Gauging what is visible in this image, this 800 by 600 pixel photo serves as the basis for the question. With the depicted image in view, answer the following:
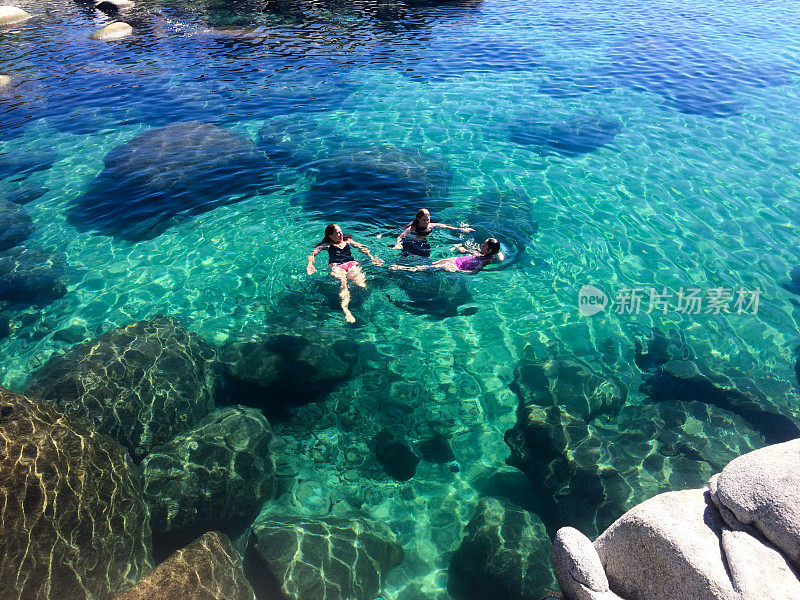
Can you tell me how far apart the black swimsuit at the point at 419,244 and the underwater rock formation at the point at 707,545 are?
6432mm

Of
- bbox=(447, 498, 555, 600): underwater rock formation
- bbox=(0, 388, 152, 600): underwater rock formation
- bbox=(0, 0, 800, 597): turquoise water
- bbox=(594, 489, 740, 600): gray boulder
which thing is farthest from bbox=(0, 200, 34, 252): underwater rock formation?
bbox=(594, 489, 740, 600): gray boulder

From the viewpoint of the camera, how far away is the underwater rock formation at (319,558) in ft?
18.4

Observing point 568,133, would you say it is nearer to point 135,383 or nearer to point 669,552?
point 669,552

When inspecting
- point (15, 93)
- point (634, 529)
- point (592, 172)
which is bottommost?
point (15, 93)

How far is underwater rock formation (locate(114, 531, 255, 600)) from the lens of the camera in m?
5.00

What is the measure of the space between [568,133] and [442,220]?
7.38 metres

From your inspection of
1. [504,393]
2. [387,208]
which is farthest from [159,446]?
[387,208]

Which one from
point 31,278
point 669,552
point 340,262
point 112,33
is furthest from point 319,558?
point 112,33

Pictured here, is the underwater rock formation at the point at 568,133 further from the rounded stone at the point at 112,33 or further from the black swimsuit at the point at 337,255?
the rounded stone at the point at 112,33

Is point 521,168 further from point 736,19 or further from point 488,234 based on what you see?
point 736,19

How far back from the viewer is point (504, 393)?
799 centimetres

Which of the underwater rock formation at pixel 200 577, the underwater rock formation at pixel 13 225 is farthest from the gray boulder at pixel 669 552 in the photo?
the underwater rock formation at pixel 13 225

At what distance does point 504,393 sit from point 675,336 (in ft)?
12.2

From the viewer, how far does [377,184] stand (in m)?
13.0
